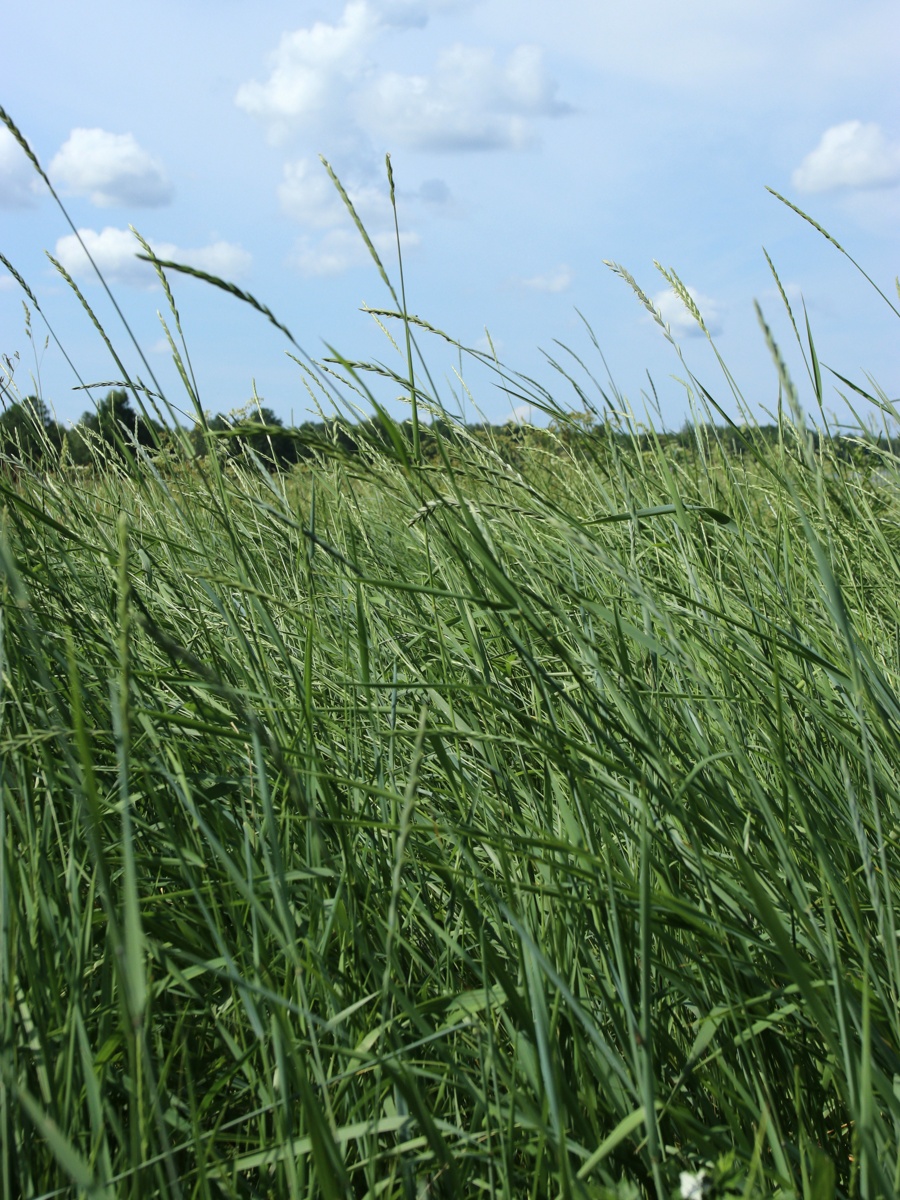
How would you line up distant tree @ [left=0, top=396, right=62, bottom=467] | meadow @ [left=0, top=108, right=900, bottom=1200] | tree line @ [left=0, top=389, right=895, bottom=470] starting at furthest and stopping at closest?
distant tree @ [left=0, top=396, right=62, bottom=467], tree line @ [left=0, top=389, right=895, bottom=470], meadow @ [left=0, top=108, right=900, bottom=1200]

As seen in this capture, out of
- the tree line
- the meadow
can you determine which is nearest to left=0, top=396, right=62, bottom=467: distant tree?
the tree line

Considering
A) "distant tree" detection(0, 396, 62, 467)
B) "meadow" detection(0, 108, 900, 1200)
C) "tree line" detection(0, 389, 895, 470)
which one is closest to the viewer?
"meadow" detection(0, 108, 900, 1200)

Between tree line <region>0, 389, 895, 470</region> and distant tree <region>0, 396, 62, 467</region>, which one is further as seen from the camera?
distant tree <region>0, 396, 62, 467</region>

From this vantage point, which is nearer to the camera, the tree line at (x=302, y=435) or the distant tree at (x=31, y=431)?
the tree line at (x=302, y=435)

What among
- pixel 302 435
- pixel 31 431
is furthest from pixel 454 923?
pixel 31 431

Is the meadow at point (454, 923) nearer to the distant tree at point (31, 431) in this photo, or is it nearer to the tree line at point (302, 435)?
the tree line at point (302, 435)

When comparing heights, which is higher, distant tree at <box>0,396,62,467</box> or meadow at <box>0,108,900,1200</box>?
distant tree at <box>0,396,62,467</box>

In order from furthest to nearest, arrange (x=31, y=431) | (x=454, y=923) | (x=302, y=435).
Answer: (x=31, y=431) < (x=454, y=923) < (x=302, y=435)

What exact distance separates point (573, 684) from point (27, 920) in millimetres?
788

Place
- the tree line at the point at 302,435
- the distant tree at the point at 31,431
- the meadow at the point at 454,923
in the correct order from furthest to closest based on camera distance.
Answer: the distant tree at the point at 31,431 → the tree line at the point at 302,435 → the meadow at the point at 454,923

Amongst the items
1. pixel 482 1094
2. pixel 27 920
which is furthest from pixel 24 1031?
pixel 482 1094

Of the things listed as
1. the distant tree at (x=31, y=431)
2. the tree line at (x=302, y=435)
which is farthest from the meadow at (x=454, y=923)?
the distant tree at (x=31, y=431)

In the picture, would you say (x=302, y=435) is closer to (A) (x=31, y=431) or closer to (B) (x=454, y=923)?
(B) (x=454, y=923)

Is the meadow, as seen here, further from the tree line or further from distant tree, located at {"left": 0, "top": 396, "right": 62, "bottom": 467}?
distant tree, located at {"left": 0, "top": 396, "right": 62, "bottom": 467}
